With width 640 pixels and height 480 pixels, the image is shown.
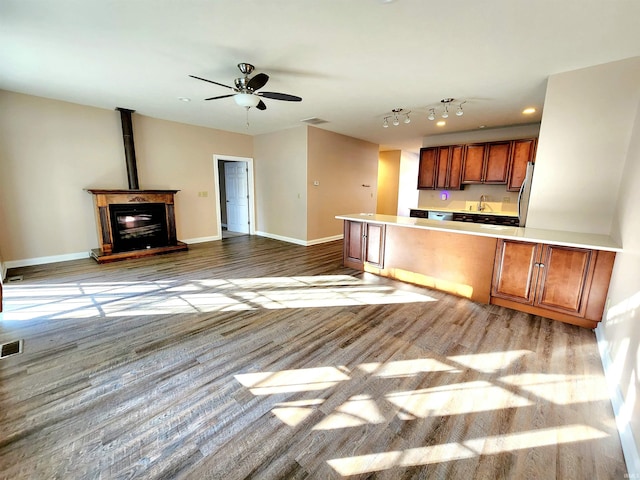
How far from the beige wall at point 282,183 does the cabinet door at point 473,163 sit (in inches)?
Result: 135

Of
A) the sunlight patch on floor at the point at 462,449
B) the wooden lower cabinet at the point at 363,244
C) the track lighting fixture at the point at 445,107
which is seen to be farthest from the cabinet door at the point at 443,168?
the sunlight patch on floor at the point at 462,449

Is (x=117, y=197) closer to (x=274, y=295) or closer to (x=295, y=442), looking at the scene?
(x=274, y=295)

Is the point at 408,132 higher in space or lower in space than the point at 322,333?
higher

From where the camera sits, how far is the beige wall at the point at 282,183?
20.2 feet

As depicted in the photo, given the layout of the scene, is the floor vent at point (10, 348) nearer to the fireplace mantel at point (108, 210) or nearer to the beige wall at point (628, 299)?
the fireplace mantel at point (108, 210)

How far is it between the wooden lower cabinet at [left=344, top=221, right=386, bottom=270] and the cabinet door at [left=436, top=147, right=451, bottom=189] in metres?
2.97

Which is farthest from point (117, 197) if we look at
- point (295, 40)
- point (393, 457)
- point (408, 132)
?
point (408, 132)

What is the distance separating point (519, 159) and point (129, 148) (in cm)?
732

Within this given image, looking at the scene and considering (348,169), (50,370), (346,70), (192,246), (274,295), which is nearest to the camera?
(50,370)

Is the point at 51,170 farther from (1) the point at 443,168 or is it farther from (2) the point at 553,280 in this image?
(1) the point at 443,168

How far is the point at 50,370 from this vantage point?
204 cm

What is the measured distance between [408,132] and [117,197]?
613 centimetres

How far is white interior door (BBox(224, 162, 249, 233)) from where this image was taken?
741 centimetres

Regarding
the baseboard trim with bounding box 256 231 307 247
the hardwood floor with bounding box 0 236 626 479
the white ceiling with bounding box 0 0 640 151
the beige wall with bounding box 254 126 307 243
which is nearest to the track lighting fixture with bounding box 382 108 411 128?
the white ceiling with bounding box 0 0 640 151
